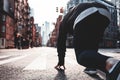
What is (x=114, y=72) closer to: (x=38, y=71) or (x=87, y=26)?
(x=87, y=26)

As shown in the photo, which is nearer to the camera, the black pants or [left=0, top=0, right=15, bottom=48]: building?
the black pants

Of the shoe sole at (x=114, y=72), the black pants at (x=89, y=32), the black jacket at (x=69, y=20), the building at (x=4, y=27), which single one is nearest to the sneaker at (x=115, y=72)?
the shoe sole at (x=114, y=72)

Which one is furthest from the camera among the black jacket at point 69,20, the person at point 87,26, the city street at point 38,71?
the city street at point 38,71

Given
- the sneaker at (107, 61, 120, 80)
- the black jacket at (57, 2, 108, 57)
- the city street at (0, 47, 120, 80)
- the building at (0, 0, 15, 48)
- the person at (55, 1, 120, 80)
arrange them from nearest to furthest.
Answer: the sneaker at (107, 61, 120, 80)
the person at (55, 1, 120, 80)
the black jacket at (57, 2, 108, 57)
the city street at (0, 47, 120, 80)
the building at (0, 0, 15, 48)

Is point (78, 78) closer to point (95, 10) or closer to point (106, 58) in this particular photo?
point (95, 10)

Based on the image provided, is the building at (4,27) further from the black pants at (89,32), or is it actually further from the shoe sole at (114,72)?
the shoe sole at (114,72)

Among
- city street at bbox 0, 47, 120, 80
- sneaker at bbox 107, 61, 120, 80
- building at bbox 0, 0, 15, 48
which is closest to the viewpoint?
sneaker at bbox 107, 61, 120, 80

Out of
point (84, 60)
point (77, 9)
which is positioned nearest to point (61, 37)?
point (77, 9)

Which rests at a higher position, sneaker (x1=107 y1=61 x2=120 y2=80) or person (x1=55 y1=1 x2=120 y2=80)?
person (x1=55 y1=1 x2=120 y2=80)

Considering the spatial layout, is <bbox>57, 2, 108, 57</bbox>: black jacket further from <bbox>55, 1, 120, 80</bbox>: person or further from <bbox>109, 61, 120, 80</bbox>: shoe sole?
<bbox>109, 61, 120, 80</bbox>: shoe sole

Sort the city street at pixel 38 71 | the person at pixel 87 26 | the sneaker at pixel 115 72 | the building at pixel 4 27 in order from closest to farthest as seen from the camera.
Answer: the sneaker at pixel 115 72 < the person at pixel 87 26 < the city street at pixel 38 71 < the building at pixel 4 27

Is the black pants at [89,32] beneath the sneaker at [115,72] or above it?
above

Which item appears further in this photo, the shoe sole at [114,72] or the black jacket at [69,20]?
the black jacket at [69,20]

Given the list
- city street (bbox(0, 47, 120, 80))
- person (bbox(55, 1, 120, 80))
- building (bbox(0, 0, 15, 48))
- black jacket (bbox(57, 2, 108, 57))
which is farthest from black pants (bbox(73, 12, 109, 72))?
building (bbox(0, 0, 15, 48))
